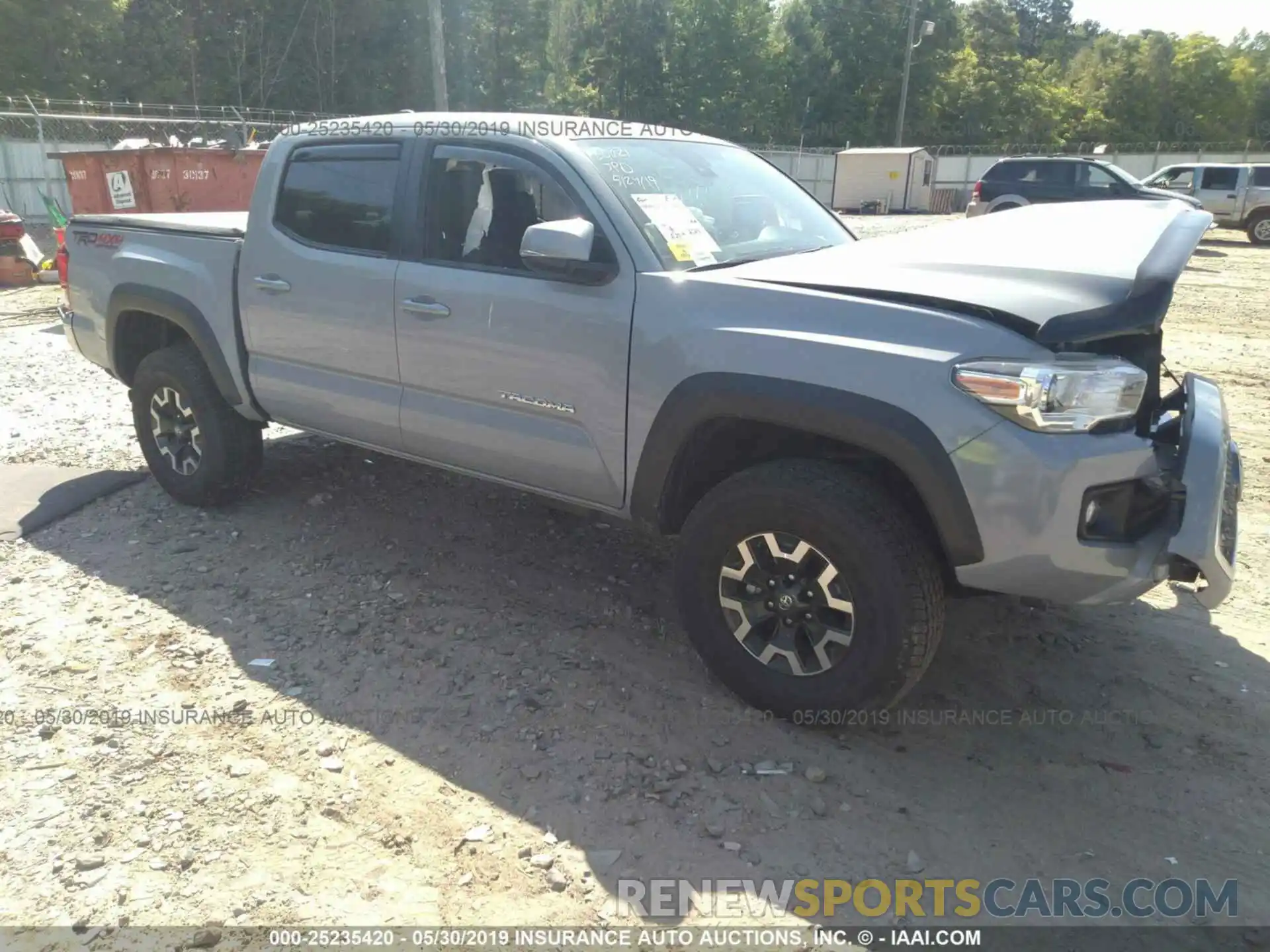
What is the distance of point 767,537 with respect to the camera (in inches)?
119

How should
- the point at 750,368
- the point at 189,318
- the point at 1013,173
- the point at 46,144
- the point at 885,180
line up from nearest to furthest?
the point at 750,368, the point at 189,318, the point at 1013,173, the point at 46,144, the point at 885,180

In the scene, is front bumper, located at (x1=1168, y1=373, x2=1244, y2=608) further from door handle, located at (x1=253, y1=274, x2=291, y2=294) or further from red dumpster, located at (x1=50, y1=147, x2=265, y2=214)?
red dumpster, located at (x1=50, y1=147, x2=265, y2=214)

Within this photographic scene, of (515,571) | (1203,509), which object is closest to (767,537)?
(1203,509)

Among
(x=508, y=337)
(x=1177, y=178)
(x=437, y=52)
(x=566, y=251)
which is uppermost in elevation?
(x=437, y=52)

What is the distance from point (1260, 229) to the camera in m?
22.4

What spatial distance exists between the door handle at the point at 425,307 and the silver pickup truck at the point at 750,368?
0.7 inches

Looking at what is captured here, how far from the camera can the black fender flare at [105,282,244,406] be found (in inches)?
182

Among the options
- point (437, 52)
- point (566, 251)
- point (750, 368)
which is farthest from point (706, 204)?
point (437, 52)

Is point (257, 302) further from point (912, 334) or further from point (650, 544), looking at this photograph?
point (912, 334)

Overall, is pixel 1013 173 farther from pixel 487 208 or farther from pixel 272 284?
pixel 272 284

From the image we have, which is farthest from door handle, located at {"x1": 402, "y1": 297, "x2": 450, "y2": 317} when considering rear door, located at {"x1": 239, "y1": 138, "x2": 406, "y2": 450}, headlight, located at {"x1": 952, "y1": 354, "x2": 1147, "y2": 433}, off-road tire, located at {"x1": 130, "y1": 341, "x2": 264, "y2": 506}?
headlight, located at {"x1": 952, "y1": 354, "x2": 1147, "y2": 433}

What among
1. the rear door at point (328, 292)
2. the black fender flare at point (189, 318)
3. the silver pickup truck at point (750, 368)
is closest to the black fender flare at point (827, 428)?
the silver pickup truck at point (750, 368)

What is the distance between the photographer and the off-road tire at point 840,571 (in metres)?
2.78

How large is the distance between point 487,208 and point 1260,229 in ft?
81.8
